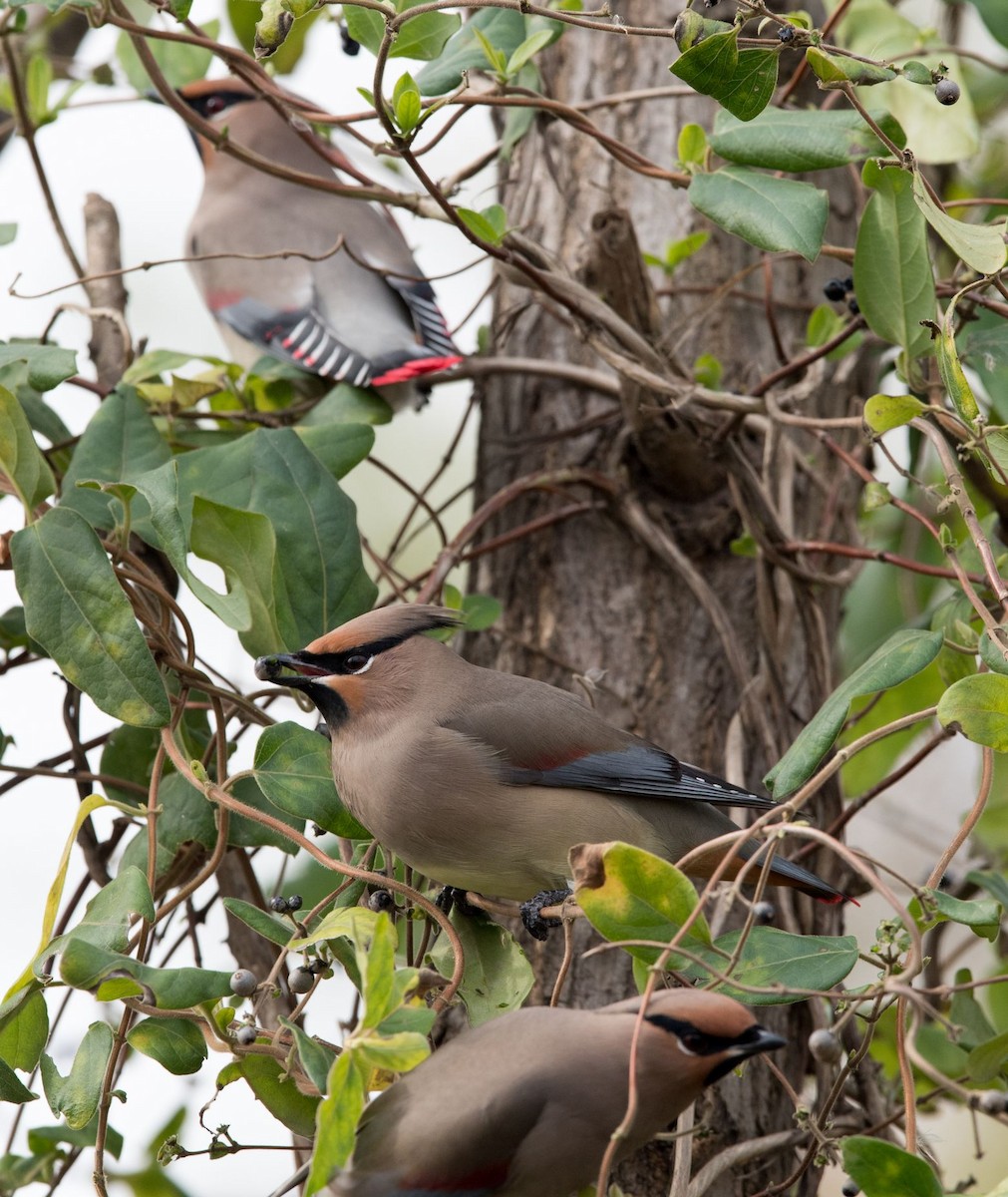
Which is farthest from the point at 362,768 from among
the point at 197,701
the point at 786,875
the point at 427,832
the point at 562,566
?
the point at 562,566

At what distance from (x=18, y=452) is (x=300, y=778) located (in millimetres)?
706

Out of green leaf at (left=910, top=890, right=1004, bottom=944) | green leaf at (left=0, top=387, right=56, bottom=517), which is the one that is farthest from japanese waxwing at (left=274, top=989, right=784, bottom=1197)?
green leaf at (left=0, top=387, right=56, bottom=517)

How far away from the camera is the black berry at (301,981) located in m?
2.16

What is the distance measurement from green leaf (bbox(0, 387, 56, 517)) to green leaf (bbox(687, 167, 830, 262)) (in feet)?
4.00

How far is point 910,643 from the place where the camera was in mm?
2234

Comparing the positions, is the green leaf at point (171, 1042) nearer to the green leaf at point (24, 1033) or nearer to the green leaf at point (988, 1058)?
the green leaf at point (24, 1033)

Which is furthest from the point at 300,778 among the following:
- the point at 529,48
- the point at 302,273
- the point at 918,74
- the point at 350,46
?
the point at 302,273

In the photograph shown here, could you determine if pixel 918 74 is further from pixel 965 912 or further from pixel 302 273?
pixel 302 273

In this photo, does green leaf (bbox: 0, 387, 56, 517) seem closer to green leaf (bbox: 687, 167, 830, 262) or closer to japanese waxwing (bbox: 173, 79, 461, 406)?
japanese waxwing (bbox: 173, 79, 461, 406)

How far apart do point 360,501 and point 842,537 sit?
13.8 ft

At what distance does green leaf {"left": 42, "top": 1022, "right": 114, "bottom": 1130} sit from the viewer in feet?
6.93

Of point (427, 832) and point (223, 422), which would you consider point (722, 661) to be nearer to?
point (427, 832)

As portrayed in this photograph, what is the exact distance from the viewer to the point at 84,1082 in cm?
213

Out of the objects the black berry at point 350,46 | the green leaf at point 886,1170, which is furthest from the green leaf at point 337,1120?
the black berry at point 350,46
